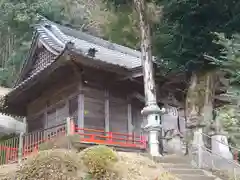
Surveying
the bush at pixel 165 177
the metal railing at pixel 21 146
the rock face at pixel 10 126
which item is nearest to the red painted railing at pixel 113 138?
the metal railing at pixel 21 146

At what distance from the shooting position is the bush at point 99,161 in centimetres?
777

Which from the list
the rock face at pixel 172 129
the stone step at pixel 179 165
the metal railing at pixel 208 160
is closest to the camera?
the stone step at pixel 179 165

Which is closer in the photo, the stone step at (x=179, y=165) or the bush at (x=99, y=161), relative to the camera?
the bush at (x=99, y=161)

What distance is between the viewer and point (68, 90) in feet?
48.4

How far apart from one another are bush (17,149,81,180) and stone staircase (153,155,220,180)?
3.31 m

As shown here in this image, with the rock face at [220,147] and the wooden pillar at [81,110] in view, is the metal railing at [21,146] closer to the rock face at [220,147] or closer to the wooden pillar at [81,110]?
the wooden pillar at [81,110]

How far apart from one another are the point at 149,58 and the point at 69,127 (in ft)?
11.7

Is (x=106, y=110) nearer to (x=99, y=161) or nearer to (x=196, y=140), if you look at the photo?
(x=196, y=140)

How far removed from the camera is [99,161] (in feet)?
26.1

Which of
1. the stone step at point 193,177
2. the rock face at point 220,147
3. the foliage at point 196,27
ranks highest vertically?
the foliage at point 196,27

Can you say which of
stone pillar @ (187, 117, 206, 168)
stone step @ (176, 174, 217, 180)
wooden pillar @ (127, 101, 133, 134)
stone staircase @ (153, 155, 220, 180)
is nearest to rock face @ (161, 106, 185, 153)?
wooden pillar @ (127, 101, 133, 134)

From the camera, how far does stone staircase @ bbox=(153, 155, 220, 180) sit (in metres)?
9.98

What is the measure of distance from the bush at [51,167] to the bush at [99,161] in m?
0.30

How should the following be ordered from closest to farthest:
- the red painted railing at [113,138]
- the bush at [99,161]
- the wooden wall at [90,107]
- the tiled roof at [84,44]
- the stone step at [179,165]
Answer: the bush at [99,161] < the stone step at [179,165] < the red painted railing at [113,138] < the wooden wall at [90,107] < the tiled roof at [84,44]
